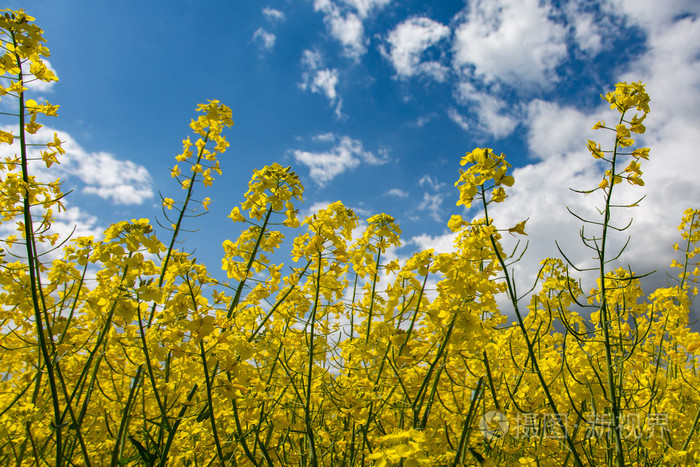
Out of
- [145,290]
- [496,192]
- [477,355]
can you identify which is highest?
[496,192]

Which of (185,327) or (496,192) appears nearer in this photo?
(185,327)

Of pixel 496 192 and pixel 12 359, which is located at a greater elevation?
pixel 496 192

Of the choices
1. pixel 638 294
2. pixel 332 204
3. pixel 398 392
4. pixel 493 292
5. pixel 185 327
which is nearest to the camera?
pixel 185 327

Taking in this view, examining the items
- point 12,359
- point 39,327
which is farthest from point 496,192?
point 12,359

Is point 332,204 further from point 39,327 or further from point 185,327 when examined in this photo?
point 39,327

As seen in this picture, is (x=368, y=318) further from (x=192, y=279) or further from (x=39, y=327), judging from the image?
(x=39, y=327)

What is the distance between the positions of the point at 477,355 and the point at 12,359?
12.0 feet

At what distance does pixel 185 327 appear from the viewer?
1.64 m

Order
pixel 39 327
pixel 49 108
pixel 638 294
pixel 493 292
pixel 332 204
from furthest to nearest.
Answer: pixel 638 294
pixel 332 204
pixel 49 108
pixel 493 292
pixel 39 327

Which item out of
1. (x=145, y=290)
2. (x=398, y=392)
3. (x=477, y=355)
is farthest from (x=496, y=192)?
(x=145, y=290)

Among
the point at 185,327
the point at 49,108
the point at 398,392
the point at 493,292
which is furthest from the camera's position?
the point at 398,392

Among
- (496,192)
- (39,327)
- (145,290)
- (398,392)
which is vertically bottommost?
(398,392)

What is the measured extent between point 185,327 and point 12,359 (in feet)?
8.82

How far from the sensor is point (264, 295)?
2799 mm
